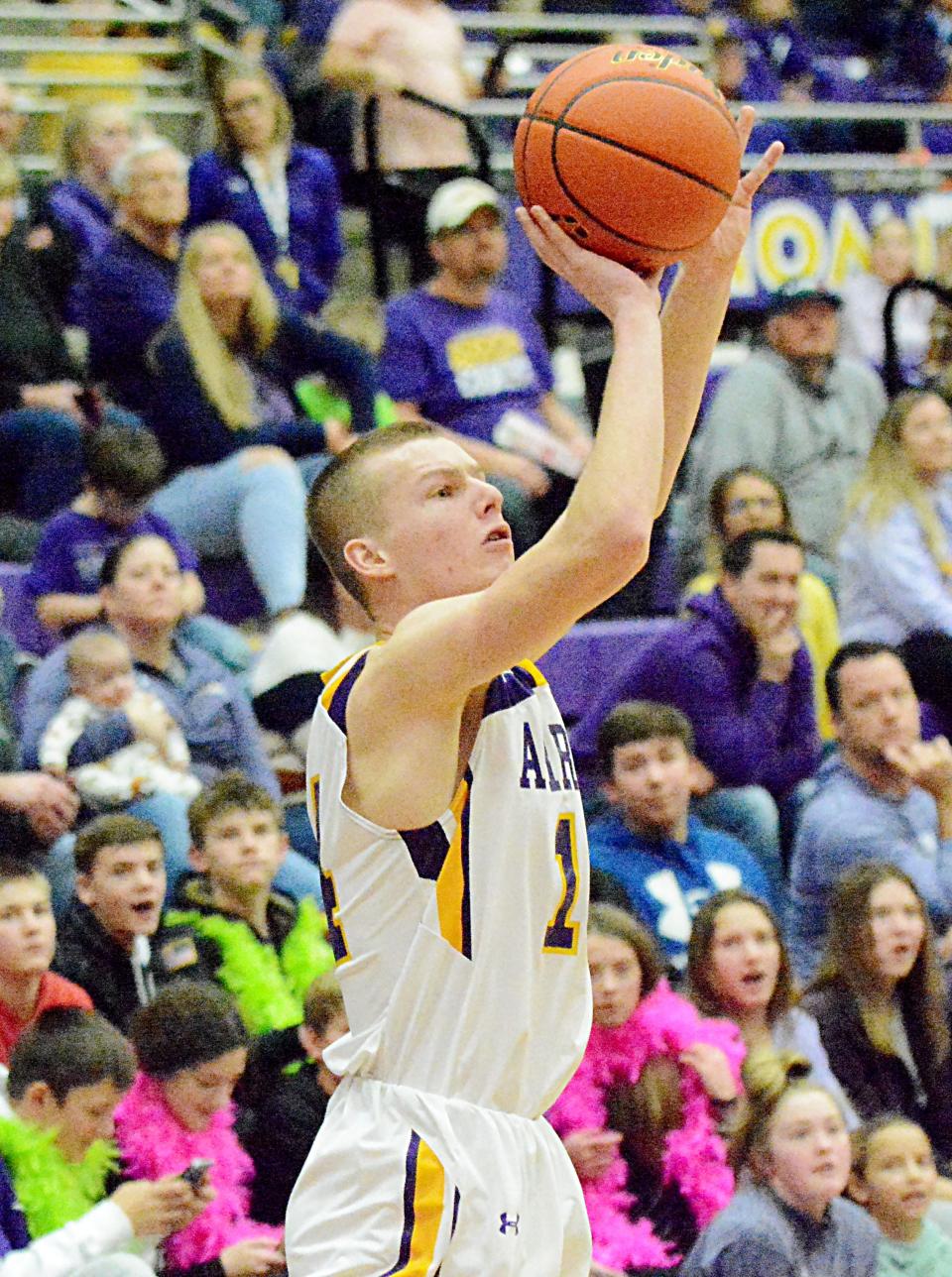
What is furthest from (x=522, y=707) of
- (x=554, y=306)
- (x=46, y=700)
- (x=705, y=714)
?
(x=554, y=306)

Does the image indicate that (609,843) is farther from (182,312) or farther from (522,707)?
(522,707)

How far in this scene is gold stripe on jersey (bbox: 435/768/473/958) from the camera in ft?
9.48

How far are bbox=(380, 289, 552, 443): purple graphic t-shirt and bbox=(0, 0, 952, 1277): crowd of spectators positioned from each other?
1cm

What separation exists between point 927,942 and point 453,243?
292cm

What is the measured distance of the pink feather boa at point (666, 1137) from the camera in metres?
4.77

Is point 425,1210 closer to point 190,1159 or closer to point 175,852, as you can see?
point 190,1159

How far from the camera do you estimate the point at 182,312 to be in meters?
6.79

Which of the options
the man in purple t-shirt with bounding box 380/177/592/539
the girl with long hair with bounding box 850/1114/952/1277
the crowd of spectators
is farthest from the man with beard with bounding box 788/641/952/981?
the man in purple t-shirt with bounding box 380/177/592/539

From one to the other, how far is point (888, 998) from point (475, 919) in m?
3.06

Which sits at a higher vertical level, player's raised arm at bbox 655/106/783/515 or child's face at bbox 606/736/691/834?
player's raised arm at bbox 655/106/783/515

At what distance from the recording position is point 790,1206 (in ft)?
15.9

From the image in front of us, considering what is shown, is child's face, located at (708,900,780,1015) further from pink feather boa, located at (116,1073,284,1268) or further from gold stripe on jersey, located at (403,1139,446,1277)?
gold stripe on jersey, located at (403,1139,446,1277)

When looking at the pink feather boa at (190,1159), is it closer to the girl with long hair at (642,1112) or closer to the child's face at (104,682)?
the girl with long hair at (642,1112)

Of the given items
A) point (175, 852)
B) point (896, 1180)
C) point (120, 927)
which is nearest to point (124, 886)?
point (120, 927)
